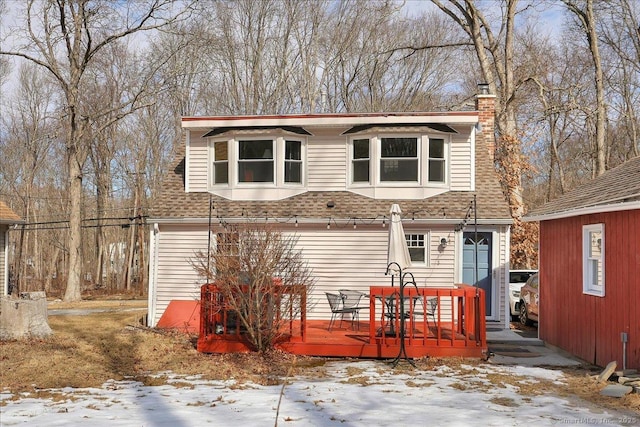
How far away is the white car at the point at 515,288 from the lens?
55.9ft

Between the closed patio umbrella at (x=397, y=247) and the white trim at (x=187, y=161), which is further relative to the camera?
the white trim at (x=187, y=161)

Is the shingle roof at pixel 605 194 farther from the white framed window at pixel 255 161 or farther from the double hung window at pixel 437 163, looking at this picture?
the white framed window at pixel 255 161

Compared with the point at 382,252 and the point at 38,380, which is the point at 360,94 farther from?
the point at 38,380

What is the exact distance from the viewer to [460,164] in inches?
589

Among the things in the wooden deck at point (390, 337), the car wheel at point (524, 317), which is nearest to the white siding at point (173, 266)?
the wooden deck at point (390, 337)

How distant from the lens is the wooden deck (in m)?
10.4

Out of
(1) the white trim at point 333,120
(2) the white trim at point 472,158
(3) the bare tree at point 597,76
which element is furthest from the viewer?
(3) the bare tree at point 597,76

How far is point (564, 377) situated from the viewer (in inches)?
361

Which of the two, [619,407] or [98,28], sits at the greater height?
[98,28]

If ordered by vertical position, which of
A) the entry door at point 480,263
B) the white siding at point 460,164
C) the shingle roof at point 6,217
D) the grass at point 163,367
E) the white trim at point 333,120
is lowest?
the grass at point 163,367

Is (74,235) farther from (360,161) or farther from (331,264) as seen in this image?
(360,161)

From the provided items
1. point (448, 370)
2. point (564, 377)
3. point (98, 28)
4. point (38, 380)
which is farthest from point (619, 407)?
point (98, 28)

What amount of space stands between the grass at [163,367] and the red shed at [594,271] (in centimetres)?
68

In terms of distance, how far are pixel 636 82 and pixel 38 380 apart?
29.7 meters
